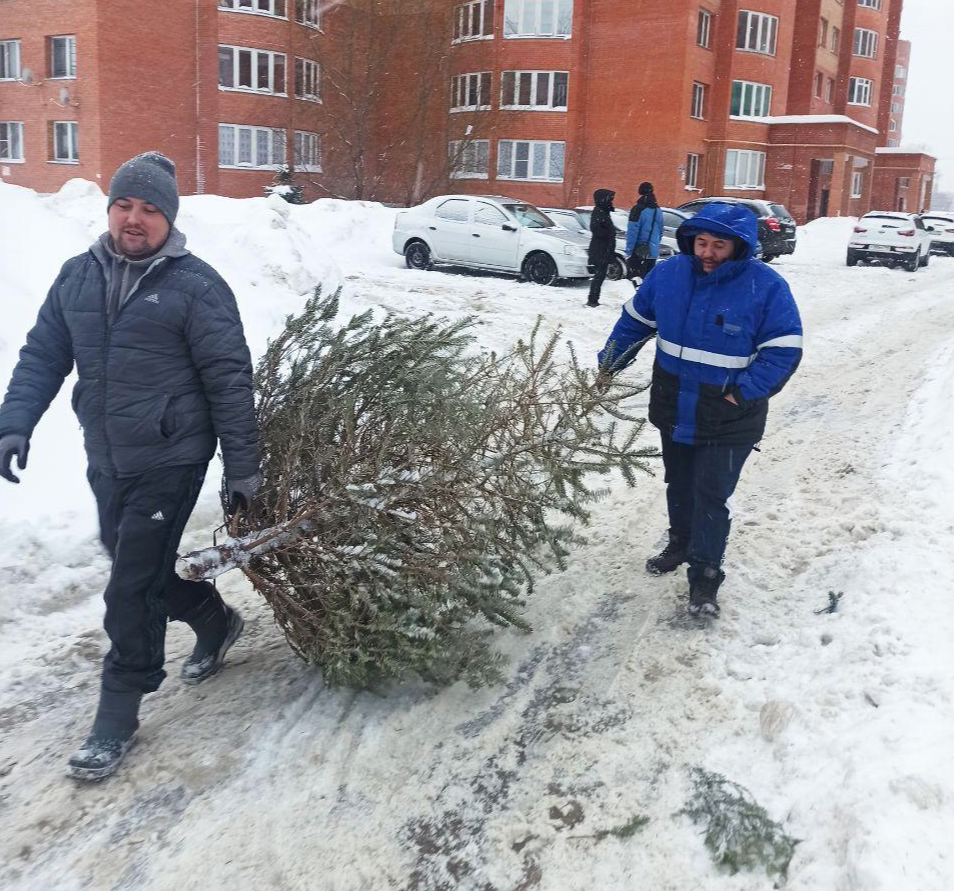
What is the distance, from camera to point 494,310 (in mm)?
12680

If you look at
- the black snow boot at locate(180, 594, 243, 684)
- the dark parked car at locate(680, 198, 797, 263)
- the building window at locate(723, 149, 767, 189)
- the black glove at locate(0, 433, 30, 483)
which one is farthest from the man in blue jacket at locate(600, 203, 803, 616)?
the building window at locate(723, 149, 767, 189)

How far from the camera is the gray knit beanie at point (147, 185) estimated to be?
3.13 metres

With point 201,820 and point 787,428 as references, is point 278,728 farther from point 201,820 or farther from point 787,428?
point 787,428

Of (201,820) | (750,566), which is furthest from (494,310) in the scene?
(201,820)

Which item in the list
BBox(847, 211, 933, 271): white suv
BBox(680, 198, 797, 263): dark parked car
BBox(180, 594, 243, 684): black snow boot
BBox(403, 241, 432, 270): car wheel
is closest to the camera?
BBox(180, 594, 243, 684): black snow boot

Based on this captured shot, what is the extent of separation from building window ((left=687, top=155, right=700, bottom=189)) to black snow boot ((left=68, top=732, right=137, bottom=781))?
36.4 m

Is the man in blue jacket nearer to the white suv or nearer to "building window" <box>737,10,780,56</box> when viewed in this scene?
the white suv

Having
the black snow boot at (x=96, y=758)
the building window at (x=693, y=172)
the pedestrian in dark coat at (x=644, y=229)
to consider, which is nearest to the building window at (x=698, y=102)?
the building window at (x=693, y=172)

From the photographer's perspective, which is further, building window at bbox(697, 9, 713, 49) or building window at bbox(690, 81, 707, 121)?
building window at bbox(690, 81, 707, 121)

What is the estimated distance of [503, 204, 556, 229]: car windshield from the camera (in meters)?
16.5

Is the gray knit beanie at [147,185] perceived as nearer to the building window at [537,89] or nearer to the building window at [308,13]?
the building window at [308,13]

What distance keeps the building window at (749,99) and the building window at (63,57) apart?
2453cm

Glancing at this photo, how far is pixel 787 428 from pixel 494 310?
5.81 m

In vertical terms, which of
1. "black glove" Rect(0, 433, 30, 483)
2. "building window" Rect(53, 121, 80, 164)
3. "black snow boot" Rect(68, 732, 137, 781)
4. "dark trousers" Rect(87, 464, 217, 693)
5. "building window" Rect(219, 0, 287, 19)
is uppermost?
"building window" Rect(219, 0, 287, 19)
